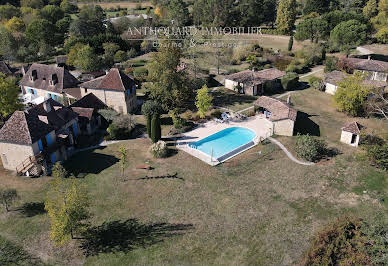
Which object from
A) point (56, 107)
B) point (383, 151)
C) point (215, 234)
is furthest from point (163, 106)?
point (383, 151)

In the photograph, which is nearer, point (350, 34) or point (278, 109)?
point (278, 109)

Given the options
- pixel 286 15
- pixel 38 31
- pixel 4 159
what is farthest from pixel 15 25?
pixel 286 15

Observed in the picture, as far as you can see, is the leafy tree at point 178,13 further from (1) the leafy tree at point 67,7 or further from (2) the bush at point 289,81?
(2) the bush at point 289,81

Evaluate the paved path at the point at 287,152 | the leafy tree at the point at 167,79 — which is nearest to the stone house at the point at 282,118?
the paved path at the point at 287,152

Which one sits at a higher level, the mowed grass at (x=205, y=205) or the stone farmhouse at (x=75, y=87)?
the stone farmhouse at (x=75, y=87)

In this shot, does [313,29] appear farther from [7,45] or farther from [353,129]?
[7,45]
